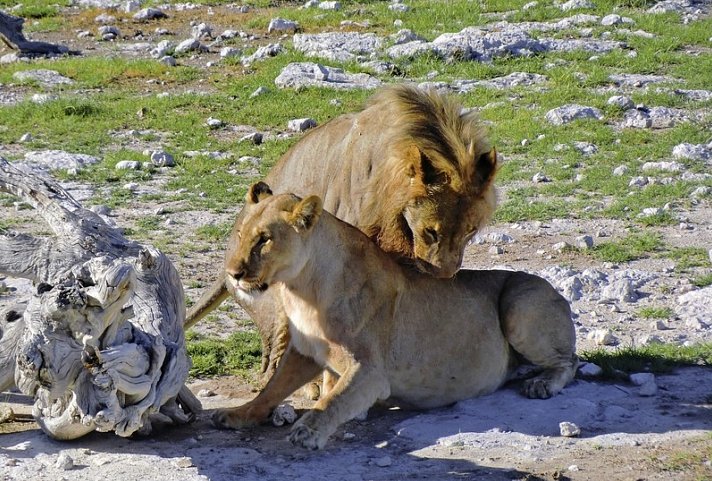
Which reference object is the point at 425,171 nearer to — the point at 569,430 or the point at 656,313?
the point at 569,430

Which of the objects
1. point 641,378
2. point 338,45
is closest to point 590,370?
point 641,378

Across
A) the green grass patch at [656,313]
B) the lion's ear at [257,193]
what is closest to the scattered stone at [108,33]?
the green grass patch at [656,313]

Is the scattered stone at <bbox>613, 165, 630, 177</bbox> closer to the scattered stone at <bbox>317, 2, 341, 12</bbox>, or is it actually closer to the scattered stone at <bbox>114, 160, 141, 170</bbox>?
the scattered stone at <bbox>114, 160, 141, 170</bbox>

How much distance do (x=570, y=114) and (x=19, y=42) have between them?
10.1m

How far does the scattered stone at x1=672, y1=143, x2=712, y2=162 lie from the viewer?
12.8 meters

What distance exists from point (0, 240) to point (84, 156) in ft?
23.2

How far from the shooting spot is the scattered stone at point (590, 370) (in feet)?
24.4

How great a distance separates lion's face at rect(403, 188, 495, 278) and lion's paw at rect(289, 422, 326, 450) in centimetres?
144

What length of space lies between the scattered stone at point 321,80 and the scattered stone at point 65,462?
10.6 metres

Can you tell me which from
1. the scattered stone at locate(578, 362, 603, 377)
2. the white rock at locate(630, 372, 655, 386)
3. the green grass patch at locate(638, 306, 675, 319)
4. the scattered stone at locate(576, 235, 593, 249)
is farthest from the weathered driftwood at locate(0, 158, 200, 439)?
the scattered stone at locate(576, 235, 593, 249)

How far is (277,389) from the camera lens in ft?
22.4

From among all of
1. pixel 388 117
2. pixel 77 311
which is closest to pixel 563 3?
pixel 388 117

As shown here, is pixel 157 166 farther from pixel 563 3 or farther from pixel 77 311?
pixel 563 3

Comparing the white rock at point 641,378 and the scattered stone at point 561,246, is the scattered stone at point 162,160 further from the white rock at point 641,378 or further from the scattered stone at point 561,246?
the white rock at point 641,378
